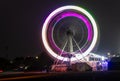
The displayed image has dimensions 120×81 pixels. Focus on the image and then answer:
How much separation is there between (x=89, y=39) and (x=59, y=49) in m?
6.22

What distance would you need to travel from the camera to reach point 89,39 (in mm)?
85500

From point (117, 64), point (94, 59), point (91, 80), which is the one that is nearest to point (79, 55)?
point (94, 59)

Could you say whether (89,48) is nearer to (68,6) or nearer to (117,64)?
(68,6)

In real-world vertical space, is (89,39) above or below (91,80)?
above

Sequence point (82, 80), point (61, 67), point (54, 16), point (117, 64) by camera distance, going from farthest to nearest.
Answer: point (54, 16) < point (61, 67) < point (117, 64) < point (82, 80)

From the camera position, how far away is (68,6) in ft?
288

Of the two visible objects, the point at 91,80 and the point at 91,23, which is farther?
the point at 91,23

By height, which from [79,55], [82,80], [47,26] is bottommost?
[82,80]

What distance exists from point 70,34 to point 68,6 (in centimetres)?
702

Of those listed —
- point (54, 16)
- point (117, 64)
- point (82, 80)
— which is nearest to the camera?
point (82, 80)

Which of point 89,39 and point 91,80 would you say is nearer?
point 91,80

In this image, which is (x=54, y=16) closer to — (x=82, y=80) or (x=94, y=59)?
(x=94, y=59)

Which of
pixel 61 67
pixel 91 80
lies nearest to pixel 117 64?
pixel 61 67

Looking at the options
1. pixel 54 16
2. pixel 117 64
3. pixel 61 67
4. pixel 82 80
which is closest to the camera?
pixel 82 80
